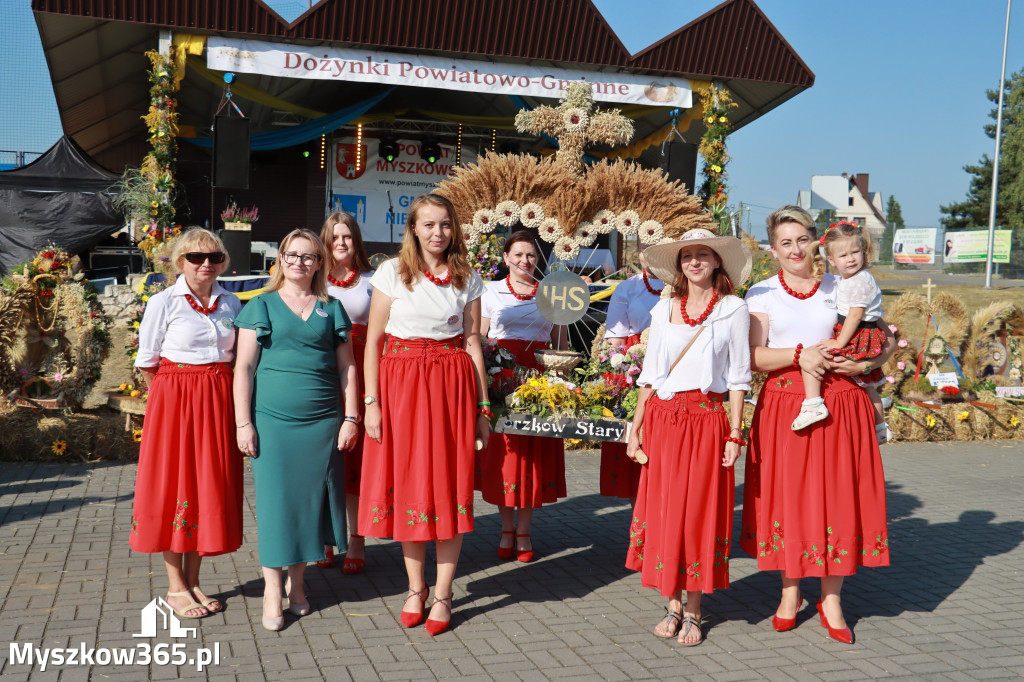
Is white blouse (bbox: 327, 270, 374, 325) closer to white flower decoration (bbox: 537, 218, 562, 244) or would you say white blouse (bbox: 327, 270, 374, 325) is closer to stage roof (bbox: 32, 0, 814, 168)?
white flower decoration (bbox: 537, 218, 562, 244)

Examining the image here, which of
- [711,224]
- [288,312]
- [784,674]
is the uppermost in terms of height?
[711,224]

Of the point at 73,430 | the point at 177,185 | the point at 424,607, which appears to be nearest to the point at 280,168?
the point at 177,185

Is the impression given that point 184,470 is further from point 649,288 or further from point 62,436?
point 62,436

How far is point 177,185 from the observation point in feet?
37.8

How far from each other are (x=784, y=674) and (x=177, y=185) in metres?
10.3

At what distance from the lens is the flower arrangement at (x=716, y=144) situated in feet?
41.4

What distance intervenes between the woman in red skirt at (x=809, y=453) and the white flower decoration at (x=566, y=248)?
1.56m

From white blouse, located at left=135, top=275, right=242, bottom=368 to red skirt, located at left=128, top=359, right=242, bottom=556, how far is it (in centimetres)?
6

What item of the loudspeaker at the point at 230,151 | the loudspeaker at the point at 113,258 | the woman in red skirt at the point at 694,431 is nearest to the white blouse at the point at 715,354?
the woman in red skirt at the point at 694,431

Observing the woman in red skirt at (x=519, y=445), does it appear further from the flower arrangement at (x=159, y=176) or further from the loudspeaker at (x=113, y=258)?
the loudspeaker at (x=113, y=258)

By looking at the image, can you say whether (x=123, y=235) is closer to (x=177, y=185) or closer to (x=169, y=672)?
(x=177, y=185)

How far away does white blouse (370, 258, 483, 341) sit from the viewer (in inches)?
156

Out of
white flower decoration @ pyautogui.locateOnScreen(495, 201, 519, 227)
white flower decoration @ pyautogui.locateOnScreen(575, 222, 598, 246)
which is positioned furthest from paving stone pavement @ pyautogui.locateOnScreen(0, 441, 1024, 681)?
white flower decoration @ pyautogui.locateOnScreen(495, 201, 519, 227)

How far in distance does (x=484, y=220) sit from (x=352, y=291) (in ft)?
3.52
